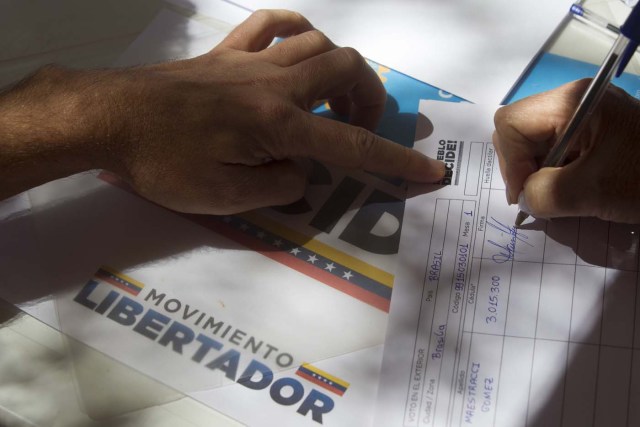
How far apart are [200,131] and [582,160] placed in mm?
417

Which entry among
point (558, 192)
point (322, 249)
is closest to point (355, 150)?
point (322, 249)

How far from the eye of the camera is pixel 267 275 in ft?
2.65

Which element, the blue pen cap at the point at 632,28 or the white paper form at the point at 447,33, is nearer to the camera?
the blue pen cap at the point at 632,28

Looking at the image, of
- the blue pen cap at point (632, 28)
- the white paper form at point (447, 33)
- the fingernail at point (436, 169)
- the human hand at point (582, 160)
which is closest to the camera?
the blue pen cap at point (632, 28)

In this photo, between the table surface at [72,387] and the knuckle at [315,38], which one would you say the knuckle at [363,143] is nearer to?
the knuckle at [315,38]

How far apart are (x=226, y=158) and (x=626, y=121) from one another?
1.43 feet

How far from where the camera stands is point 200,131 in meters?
0.79

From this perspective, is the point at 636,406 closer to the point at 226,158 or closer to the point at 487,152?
the point at 487,152

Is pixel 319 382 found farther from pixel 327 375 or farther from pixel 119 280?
pixel 119 280

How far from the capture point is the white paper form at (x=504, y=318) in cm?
69

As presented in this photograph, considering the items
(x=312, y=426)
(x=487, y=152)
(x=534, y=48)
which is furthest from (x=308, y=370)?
(x=534, y=48)

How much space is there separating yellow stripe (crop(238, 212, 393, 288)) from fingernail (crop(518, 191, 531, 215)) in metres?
0.17
